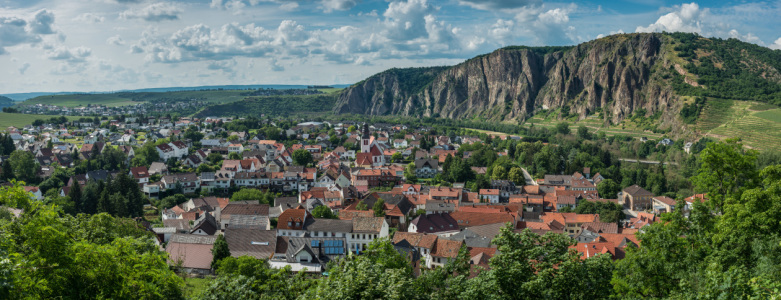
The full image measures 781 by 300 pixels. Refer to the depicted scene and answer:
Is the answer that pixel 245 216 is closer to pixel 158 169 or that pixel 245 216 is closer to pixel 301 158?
pixel 158 169

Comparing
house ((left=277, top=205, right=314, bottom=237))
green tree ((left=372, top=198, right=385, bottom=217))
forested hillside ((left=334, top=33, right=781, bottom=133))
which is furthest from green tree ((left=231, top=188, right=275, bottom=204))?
forested hillside ((left=334, top=33, right=781, bottom=133))

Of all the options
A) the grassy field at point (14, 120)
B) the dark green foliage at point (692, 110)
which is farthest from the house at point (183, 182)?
the dark green foliage at point (692, 110)

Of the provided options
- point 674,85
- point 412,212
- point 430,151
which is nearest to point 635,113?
point 674,85

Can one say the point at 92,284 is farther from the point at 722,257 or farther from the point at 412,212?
the point at 412,212

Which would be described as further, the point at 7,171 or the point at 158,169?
the point at 158,169

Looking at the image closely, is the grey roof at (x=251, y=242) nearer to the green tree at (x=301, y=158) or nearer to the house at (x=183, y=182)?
the house at (x=183, y=182)

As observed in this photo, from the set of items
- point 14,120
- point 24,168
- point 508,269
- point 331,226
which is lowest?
point 331,226

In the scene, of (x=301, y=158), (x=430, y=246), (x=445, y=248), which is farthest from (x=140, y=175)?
(x=445, y=248)
